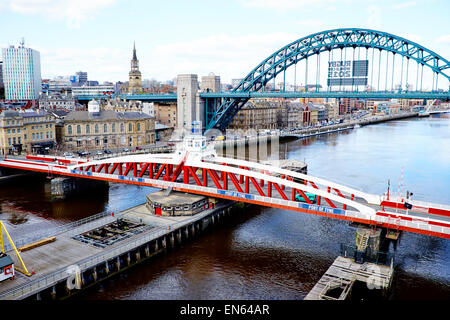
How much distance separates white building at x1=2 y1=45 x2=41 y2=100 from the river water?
10859 centimetres

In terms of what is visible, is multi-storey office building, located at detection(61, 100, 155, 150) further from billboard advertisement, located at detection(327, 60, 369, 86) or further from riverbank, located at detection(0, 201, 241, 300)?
billboard advertisement, located at detection(327, 60, 369, 86)

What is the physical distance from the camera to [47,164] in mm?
44656

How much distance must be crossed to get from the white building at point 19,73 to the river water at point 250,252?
356ft

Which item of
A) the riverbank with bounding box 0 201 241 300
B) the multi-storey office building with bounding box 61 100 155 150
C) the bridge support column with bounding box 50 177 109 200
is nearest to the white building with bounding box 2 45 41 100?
the multi-storey office building with bounding box 61 100 155 150

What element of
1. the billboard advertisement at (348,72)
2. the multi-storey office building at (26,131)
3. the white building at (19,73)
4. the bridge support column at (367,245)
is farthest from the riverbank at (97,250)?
the white building at (19,73)

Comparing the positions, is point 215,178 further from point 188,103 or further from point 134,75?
point 134,75

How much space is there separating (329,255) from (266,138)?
66.7m

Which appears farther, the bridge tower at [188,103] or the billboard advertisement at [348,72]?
the bridge tower at [188,103]

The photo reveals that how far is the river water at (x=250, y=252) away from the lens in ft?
76.5

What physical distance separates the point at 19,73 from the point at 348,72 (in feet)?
402

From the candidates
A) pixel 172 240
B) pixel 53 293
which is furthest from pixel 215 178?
pixel 53 293

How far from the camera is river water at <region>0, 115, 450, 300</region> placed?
23312mm

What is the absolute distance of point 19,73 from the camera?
14375 centimetres

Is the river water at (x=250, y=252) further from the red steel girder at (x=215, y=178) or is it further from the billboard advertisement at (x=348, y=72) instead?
the billboard advertisement at (x=348, y=72)
